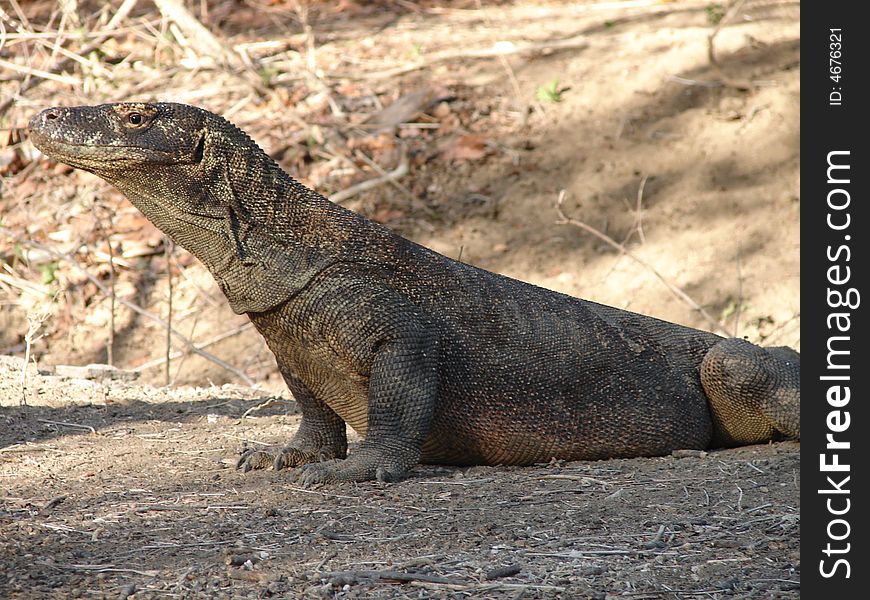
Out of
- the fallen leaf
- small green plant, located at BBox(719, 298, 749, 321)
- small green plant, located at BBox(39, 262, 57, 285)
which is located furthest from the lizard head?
the fallen leaf

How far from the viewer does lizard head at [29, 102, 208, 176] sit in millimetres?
5055

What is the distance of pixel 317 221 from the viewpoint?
17.9 ft

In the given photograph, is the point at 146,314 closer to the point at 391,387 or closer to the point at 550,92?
the point at 391,387

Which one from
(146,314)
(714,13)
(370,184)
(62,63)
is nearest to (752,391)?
(146,314)

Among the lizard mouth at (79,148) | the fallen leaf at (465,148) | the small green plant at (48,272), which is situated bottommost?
the lizard mouth at (79,148)

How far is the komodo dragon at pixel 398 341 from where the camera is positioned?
206 inches

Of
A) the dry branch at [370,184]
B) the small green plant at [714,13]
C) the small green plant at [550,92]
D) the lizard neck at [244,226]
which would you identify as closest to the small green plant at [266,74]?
the dry branch at [370,184]

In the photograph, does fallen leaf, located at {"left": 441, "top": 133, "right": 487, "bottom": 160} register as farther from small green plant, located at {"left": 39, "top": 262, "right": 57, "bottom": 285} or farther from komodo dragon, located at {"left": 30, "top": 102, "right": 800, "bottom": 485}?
komodo dragon, located at {"left": 30, "top": 102, "right": 800, "bottom": 485}

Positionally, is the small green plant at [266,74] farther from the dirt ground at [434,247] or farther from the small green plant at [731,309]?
the small green plant at [731,309]

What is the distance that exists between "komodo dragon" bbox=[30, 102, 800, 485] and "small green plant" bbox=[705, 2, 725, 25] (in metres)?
8.95

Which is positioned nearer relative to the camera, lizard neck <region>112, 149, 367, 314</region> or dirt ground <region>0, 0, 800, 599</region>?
dirt ground <region>0, 0, 800, 599</region>

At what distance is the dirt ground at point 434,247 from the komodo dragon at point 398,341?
0.86 feet

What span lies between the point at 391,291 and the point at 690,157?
8.59 m

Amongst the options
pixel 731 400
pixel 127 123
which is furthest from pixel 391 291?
pixel 731 400
